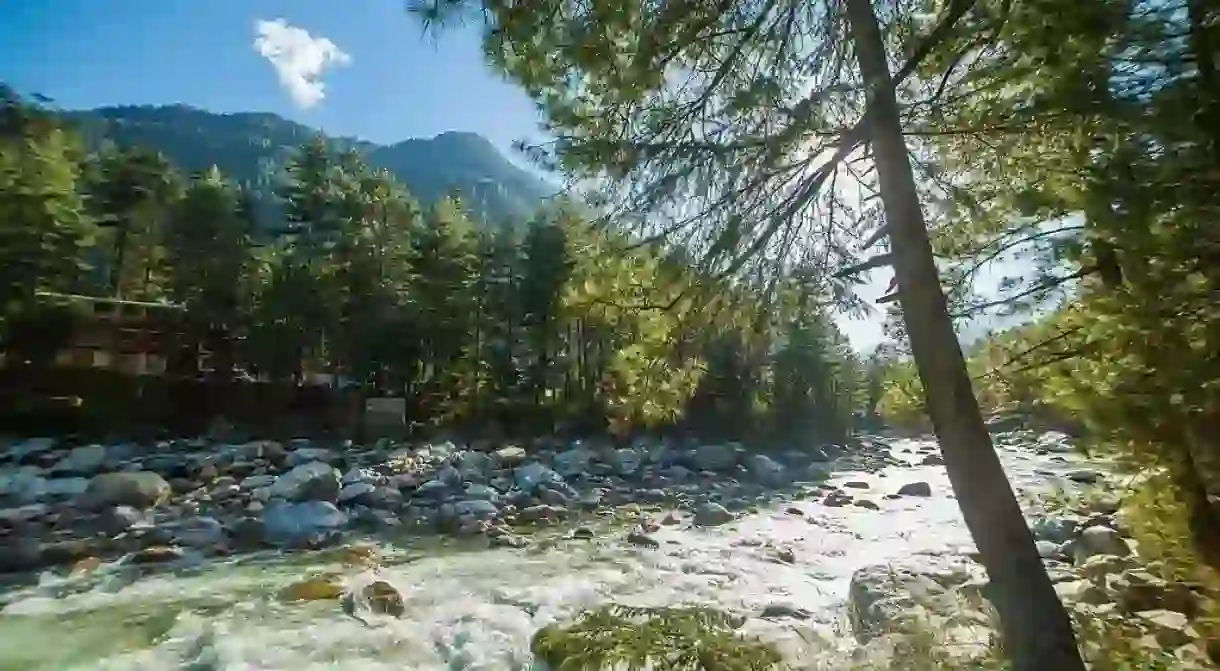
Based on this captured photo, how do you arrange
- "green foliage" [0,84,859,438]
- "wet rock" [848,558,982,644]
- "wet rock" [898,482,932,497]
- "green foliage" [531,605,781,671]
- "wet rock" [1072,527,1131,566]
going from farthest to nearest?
"green foliage" [0,84,859,438] → "wet rock" [898,482,932,497] → "wet rock" [1072,527,1131,566] → "wet rock" [848,558,982,644] → "green foliage" [531,605,781,671]

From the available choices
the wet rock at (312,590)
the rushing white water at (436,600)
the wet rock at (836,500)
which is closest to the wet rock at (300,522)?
the rushing white water at (436,600)

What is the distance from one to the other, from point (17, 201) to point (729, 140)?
96.0 ft

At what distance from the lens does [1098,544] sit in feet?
28.0

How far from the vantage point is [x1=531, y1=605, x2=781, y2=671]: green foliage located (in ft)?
12.6

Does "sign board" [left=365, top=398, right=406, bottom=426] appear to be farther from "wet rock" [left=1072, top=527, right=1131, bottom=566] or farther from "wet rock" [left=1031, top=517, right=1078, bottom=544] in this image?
"wet rock" [left=1072, top=527, right=1131, bottom=566]

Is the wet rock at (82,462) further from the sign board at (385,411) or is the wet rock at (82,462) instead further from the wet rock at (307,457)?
the sign board at (385,411)

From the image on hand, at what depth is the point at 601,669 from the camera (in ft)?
13.1

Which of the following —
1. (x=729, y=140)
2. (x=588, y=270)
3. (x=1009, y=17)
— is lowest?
(x=588, y=270)

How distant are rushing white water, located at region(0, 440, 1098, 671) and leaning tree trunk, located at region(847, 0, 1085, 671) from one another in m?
2.53

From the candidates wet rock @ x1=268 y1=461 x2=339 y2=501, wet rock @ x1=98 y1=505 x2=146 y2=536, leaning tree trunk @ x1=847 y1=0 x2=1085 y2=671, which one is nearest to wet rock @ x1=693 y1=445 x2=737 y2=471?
wet rock @ x1=268 y1=461 x2=339 y2=501

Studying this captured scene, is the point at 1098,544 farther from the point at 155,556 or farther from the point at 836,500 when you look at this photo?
the point at 155,556

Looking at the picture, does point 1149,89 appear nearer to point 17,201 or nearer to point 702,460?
point 702,460

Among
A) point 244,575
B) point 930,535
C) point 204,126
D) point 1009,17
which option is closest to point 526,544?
point 244,575

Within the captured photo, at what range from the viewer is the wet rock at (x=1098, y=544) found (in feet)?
26.6
